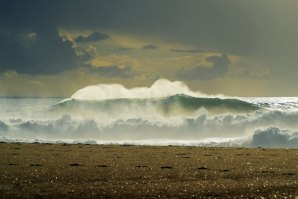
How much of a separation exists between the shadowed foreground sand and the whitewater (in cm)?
1506

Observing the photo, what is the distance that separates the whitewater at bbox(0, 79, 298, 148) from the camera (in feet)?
115

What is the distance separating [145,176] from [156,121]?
98.2 feet

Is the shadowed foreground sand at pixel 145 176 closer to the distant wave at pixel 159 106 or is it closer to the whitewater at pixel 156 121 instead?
the whitewater at pixel 156 121

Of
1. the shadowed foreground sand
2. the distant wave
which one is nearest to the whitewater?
the distant wave

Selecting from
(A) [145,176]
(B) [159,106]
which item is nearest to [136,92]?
(B) [159,106]

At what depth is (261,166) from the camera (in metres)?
15.9

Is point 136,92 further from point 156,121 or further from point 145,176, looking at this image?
point 145,176

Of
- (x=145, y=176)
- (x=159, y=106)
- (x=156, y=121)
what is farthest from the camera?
(x=159, y=106)

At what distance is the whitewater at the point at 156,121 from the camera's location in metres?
35.1

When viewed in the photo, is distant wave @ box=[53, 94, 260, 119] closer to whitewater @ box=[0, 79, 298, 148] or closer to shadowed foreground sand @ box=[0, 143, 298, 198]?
whitewater @ box=[0, 79, 298, 148]

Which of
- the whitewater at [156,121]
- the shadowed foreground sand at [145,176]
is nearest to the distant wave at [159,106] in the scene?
the whitewater at [156,121]

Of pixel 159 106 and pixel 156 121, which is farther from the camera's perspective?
pixel 159 106

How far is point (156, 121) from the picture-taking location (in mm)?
43125

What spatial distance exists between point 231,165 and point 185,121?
26.4 metres
